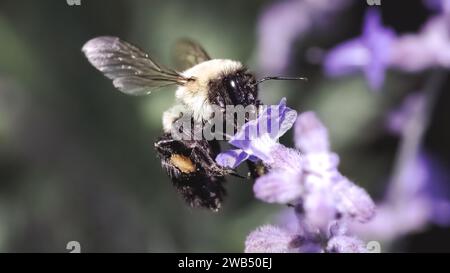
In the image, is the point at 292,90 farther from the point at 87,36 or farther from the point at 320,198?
the point at 320,198

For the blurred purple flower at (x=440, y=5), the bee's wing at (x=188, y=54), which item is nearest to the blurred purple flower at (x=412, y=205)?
the blurred purple flower at (x=440, y=5)

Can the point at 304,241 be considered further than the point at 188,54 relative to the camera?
No

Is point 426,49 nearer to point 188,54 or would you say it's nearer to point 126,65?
point 188,54

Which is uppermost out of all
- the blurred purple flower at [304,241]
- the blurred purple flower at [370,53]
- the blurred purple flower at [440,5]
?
the blurred purple flower at [440,5]

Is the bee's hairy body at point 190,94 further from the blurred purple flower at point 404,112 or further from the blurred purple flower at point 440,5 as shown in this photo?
the blurred purple flower at point 404,112

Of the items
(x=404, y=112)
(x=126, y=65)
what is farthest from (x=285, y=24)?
(x=126, y=65)

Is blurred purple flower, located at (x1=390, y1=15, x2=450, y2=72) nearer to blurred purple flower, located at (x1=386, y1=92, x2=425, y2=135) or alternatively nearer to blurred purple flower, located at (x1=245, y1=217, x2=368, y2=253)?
blurred purple flower, located at (x1=386, y1=92, x2=425, y2=135)
